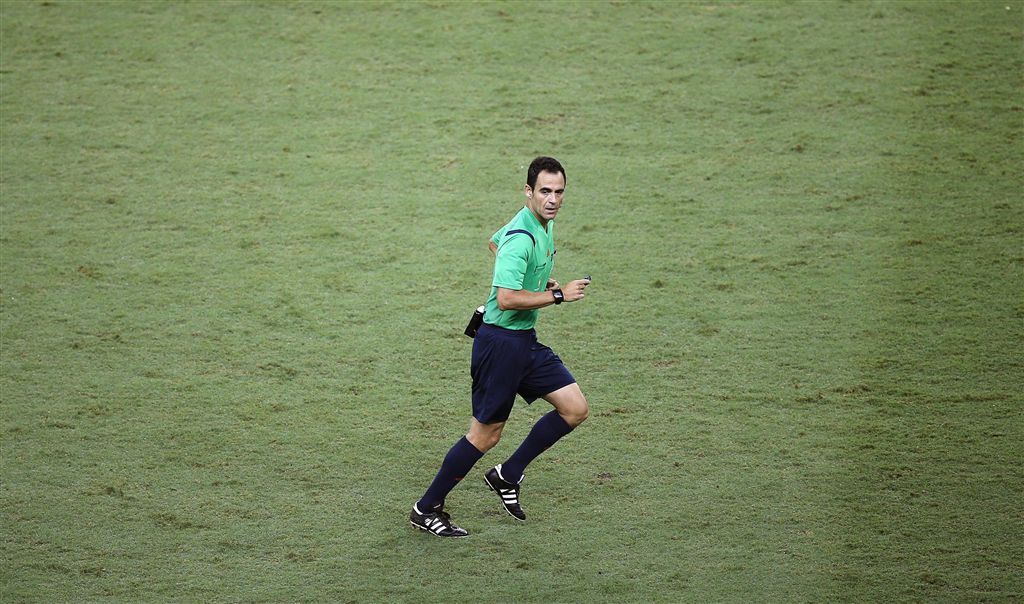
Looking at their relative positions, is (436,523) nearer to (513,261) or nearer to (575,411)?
(575,411)

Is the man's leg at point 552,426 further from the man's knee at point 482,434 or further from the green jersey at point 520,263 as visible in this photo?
the green jersey at point 520,263

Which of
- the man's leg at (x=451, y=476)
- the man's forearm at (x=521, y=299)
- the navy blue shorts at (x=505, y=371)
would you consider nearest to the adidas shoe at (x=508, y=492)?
the man's leg at (x=451, y=476)

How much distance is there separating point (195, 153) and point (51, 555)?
3530 millimetres

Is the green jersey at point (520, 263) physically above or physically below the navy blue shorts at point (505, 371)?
above

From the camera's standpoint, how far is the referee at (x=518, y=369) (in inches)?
170

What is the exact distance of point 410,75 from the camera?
7.94 metres

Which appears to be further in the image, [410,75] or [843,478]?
[410,75]

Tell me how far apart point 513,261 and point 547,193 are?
1.01 feet

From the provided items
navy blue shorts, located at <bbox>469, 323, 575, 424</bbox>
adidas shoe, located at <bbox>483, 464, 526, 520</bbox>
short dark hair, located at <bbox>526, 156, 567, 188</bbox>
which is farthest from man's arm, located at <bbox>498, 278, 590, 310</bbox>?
adidas shoe, located at <bbox>483, 464, 526, 520</bbox>

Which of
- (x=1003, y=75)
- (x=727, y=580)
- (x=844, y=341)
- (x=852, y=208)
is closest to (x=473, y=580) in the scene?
(x=727, y=580)

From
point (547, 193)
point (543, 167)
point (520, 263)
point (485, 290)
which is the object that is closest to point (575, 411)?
point (520, 263)

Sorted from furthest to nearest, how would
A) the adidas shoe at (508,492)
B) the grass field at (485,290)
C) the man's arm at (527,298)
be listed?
the adidas shoe at (508,492) → the grass field at (485,290) → the man's arm at (527,298)

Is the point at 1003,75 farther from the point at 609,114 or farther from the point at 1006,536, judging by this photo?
the point at 1006,536

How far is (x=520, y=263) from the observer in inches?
167
